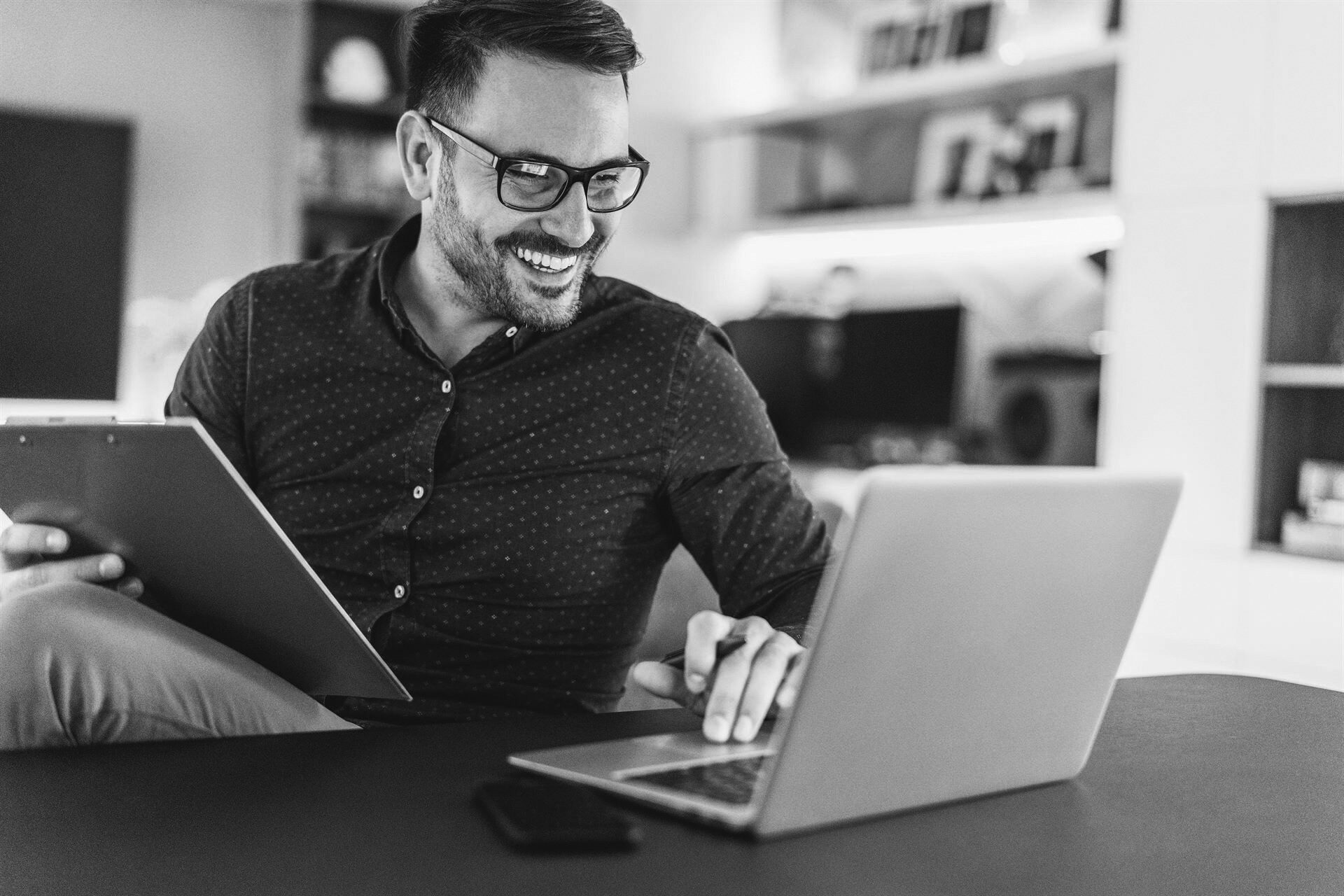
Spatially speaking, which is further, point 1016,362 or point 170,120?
point 170,120

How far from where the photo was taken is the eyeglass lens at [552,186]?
149cm

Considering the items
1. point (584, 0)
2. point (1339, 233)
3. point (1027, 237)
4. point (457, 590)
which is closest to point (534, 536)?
point (457, 590)

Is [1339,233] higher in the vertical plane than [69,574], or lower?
higher

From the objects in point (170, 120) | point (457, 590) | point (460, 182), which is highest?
point (170, 120)

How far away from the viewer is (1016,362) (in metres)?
3.80

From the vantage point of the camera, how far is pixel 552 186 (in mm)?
1513

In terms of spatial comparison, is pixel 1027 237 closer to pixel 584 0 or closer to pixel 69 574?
pixel 584 0

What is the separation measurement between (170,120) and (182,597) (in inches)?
169

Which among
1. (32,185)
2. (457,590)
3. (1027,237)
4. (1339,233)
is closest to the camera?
(457,590)

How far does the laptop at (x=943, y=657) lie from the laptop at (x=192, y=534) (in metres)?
0.27

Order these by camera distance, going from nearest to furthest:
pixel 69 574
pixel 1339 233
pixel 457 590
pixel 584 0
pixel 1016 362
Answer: pixel 69 574
pixel 457 590
pixel 584 0
pixel 1339 233
pixel 1016 362

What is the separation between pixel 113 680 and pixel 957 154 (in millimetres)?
3590

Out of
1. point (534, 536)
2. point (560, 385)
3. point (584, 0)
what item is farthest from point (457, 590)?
point (584, 0)

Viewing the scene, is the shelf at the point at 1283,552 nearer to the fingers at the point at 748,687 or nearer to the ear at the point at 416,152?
the ear at the point at 416,152
